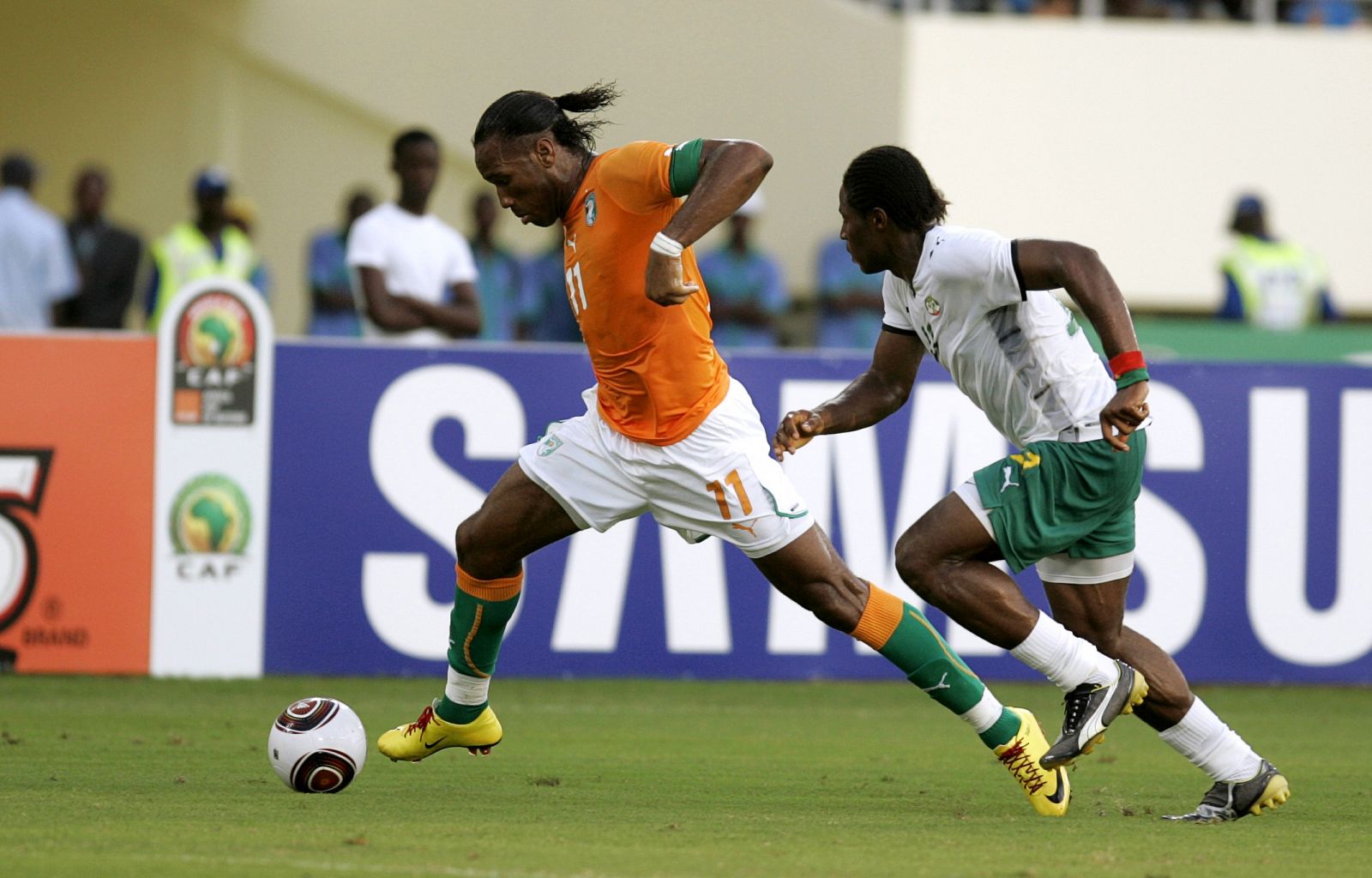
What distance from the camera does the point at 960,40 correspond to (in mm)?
17594

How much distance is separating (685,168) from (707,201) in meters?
0.25

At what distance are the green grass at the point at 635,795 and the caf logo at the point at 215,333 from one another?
1.60 meters

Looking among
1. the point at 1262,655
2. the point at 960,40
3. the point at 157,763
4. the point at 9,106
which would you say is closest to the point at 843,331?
the point at 960,40

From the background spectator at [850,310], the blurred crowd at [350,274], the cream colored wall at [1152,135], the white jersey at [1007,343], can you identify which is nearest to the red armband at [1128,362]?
the white jersey at [1007,343]

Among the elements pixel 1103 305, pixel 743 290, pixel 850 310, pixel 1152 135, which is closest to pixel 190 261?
pixel 743 290

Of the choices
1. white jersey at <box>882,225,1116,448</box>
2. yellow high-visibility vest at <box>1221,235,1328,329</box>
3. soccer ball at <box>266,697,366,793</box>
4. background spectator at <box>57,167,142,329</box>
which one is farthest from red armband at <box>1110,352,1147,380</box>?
background spectator at <box>57,167,142,329</box>

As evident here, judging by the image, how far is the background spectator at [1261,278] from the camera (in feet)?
47.1

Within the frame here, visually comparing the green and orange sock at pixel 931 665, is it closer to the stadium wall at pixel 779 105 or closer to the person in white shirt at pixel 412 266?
the person in white shirt at pixel 412 266

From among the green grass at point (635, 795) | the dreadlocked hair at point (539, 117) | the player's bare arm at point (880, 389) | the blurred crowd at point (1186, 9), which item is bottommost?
the green grass at point (635, 795)

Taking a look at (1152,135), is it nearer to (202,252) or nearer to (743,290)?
(743,290)

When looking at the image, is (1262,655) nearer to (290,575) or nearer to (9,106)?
(290,575)

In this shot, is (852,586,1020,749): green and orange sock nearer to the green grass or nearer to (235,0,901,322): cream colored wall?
the green grass

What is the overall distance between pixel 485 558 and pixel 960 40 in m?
12.0

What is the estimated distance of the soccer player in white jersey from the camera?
19.9ft
